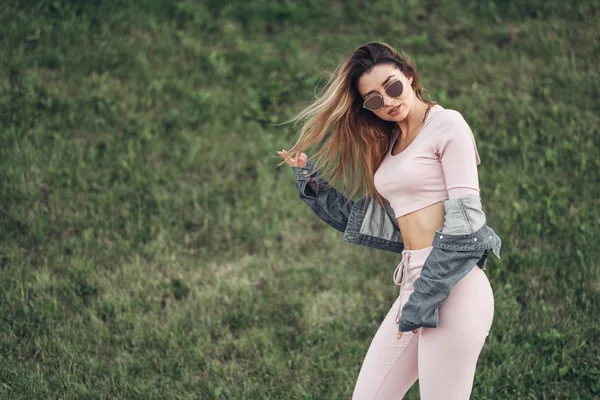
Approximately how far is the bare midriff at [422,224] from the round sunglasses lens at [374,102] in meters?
0.56

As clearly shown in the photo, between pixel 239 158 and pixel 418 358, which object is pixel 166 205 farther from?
pixel 418 358

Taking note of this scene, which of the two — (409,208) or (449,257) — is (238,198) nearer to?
(409,208)

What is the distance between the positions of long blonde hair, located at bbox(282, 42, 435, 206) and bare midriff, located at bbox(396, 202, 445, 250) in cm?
39

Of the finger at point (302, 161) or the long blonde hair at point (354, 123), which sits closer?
the long blonde hair at point (354, 123)

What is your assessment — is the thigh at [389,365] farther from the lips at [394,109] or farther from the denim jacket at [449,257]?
the lips at [394,109]

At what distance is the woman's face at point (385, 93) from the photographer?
3254 mm

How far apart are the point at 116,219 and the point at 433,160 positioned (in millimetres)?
3936

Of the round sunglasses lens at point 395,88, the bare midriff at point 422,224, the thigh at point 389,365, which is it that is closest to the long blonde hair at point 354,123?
the round sunglasses lens at point 395,88

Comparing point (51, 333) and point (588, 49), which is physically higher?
point (588, 49)

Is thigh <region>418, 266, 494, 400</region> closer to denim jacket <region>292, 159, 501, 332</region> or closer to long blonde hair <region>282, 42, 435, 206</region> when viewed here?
denim jacket <region>292, 159, 501, 332</region>

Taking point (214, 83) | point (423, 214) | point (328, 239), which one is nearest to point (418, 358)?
point (423, 214)

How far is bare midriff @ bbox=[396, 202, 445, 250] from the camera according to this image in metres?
3.18

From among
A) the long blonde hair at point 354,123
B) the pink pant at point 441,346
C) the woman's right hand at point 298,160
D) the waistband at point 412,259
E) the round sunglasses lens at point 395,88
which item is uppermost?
the round sunglasses lens at point 395,88

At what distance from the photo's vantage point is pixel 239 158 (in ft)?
23.0
